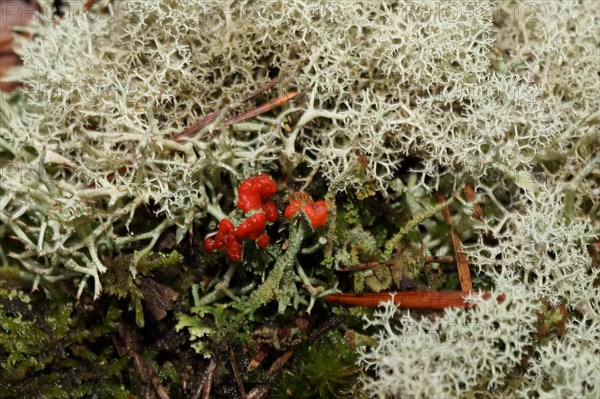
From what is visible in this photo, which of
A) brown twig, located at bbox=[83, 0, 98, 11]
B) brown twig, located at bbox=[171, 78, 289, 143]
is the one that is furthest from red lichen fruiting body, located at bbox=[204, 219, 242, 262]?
brown twig, located at bbox=[83, 0, 98, 11]

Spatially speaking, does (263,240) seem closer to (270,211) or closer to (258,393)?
(270,211)

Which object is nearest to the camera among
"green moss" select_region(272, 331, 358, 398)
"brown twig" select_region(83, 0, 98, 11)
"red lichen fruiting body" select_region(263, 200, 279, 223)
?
"green moss" select_region(272, 331, 358, 398)

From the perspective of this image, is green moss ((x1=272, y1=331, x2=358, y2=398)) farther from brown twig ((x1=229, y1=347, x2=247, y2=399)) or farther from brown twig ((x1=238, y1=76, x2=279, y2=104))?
brown twig ((x1=238, y1=76, x2=279, y2=104))

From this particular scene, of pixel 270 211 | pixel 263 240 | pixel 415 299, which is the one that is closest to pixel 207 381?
pixel 263 240

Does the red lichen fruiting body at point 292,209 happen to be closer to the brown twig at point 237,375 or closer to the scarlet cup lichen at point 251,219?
the scarlet cup lichen at point 251,219

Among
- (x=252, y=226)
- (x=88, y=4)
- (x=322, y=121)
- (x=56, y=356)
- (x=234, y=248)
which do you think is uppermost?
Answer: (x=88, y=4)

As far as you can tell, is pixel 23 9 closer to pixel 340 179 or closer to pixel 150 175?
pixel 150 175
